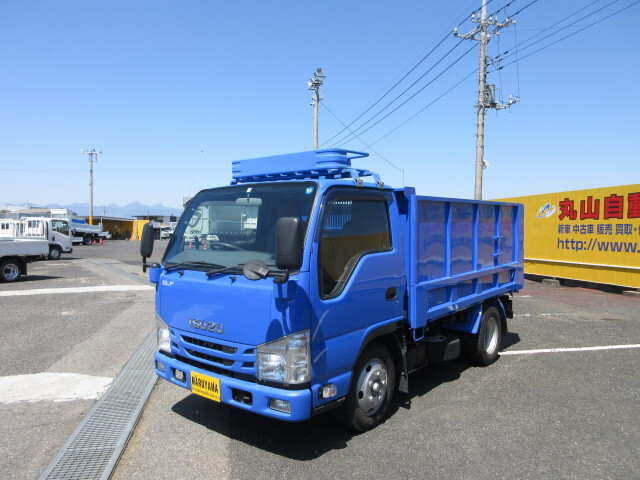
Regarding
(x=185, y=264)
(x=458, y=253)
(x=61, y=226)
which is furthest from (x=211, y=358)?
(x=61, y=226)

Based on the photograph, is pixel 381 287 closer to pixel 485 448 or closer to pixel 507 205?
pixel 485 448

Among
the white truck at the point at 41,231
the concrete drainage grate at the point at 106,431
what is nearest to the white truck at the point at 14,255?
the white truck at the point at 41,231

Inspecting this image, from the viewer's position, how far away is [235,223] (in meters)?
4.18

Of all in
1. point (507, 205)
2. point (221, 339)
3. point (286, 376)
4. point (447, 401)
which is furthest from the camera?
point (507, 205)

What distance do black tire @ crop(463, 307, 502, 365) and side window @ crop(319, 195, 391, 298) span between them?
2475 millimetres

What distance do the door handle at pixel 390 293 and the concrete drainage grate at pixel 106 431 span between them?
255 cm

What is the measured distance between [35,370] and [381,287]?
465 cm

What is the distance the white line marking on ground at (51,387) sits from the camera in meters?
5.00

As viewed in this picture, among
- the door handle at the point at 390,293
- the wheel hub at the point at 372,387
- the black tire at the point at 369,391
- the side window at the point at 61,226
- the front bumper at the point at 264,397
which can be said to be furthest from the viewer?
the side window at the point at 61,226

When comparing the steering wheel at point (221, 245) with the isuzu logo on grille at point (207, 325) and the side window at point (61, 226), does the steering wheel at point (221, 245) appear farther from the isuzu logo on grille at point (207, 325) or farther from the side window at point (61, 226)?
the side window at point (61, 226)

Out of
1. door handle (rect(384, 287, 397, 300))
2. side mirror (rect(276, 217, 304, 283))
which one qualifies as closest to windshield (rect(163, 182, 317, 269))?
side mirror (rect(276, 217, 304, 283))

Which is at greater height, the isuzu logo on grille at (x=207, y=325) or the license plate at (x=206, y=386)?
the isuzu logo on grille at (x=207, y=325)

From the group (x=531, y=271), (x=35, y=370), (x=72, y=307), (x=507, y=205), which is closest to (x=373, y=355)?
(x=507, y=205)

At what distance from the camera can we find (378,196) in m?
4.35
